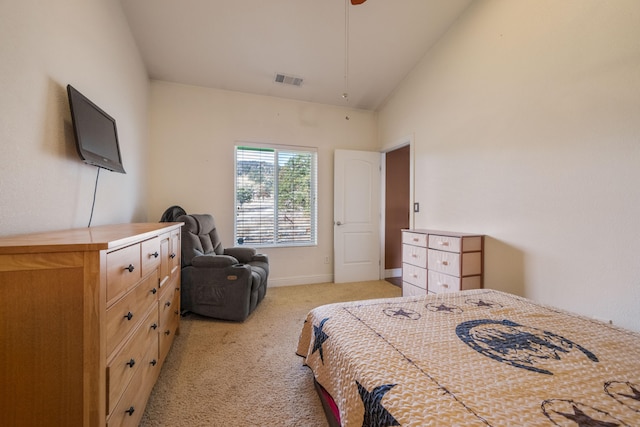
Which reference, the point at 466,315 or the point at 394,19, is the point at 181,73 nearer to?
the point at 394,19

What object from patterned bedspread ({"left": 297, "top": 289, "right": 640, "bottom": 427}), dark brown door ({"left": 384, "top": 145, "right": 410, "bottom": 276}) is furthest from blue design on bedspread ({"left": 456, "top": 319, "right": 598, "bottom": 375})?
dark brown door ({"left": 384, "top": 145, "right": 410, "bottom": 276})

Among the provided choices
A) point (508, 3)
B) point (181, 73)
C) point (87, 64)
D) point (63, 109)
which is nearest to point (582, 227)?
point (508, 3)

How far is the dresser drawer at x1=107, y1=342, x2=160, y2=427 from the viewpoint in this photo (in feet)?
3.33

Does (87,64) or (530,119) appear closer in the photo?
(87,64)

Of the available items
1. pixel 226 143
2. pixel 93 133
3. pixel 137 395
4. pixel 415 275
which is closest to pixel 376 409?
pixel 137 395

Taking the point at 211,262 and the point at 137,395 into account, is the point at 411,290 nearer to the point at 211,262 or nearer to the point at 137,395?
the point at 211,262

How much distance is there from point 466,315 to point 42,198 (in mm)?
2262

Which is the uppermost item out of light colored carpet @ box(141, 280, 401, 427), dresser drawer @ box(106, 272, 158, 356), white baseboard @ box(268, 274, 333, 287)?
dresser drawer @ box(106, 272, 158, 356)

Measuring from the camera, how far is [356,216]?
13.7 feet

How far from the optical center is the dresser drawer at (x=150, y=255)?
1.33 metres

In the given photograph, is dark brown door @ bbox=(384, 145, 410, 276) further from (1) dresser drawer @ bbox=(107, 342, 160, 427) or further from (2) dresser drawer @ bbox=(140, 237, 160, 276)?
(1) dresser drawer @ bbox=(107, 342, 160, 427)

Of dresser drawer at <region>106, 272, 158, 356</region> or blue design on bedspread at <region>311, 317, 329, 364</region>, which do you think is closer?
dresser drawer at <region>106, 272, 158, 356</region>

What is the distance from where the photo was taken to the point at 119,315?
1.03 meters

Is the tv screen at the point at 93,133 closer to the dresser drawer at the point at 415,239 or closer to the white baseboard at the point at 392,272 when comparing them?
the dresser drawer at the point at 415,239
